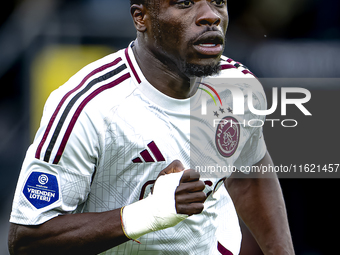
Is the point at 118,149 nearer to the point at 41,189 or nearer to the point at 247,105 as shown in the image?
the point at 41,189

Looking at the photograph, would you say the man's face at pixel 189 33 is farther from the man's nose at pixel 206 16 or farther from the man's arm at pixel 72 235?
the man's arm at pixel 72 235

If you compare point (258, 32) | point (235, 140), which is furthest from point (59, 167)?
point (258, 32)

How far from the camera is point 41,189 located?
1867 millimetres

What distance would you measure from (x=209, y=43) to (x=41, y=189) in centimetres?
89

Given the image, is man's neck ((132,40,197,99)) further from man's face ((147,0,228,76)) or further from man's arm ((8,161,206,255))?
man's arm ((8,161,206,255))

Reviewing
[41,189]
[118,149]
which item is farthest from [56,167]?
[118,149]

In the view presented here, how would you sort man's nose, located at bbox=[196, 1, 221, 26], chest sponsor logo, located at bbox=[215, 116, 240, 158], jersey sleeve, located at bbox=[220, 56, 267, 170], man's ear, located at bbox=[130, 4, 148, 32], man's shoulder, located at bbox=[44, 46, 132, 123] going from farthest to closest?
1. jersey sleeve, located at bbox=[220, 56, 267, 170]
2. chest sponsor logo, located at bbox=[215, 116, 240, 158]
3. man's ear, located at bbox=[130, 4, 148, 32]
4. man's nose, located at bbox=[196, 1, 221, 26]
5. man's shoulder, located at bbox=[44, 46, 132, 123]

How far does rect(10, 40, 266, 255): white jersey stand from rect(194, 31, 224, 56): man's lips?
25 centimetres

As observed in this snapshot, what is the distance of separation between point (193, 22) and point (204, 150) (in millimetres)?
570

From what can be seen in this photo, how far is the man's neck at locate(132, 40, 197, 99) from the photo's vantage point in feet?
7.04

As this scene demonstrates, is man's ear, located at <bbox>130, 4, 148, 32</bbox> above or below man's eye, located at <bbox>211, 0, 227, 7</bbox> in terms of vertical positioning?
below

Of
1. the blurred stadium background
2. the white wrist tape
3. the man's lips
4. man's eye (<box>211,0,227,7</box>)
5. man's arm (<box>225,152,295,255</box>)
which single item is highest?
the blurred stadium background

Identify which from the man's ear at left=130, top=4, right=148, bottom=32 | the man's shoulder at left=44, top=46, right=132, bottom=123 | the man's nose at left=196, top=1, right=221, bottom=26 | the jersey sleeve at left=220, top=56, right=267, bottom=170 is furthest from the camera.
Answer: the jersey sleeve at left=220, top=56, right=267, bottom=170

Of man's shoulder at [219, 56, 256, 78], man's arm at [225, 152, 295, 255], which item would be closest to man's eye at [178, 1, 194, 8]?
man's shoulder at [219, 56, 256, 78]
